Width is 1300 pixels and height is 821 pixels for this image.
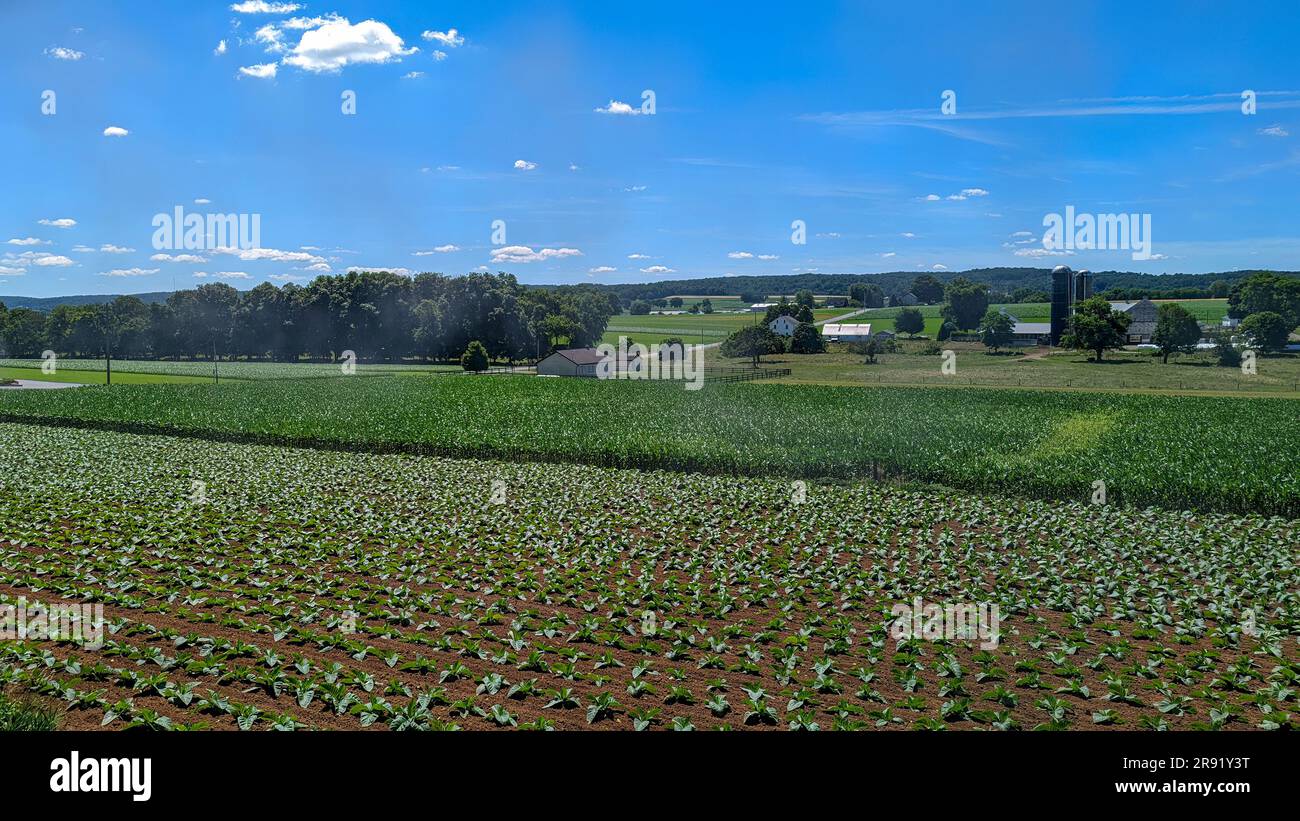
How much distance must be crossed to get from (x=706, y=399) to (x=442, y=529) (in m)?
34.0

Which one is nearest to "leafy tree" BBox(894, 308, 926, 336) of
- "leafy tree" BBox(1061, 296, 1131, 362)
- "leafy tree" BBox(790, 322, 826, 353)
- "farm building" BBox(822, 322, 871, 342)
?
"farm building" BBox(822, 322, 871, 342)

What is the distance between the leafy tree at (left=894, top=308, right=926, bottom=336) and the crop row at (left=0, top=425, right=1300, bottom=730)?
94.6 meters

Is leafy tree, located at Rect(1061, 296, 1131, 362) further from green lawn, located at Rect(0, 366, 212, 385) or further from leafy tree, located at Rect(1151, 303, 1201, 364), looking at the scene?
green lawn, located at Rect(0, 366, 212, 385)

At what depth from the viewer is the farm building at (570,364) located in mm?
84000

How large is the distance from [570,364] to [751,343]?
20841mm

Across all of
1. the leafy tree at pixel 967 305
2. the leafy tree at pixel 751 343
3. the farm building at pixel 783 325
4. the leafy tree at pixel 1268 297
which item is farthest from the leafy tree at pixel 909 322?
the leafy tree at pixel 1268 297

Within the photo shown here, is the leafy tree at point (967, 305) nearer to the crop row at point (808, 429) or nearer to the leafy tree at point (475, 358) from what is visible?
the crop row at point (808, 429)

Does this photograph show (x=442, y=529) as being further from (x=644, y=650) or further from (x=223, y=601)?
(x=644, y=650)

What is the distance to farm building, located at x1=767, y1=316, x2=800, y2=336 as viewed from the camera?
99062 millimetres

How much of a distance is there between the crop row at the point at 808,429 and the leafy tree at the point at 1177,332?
4040 cm

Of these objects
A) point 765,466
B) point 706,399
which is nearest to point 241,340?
point 706,399

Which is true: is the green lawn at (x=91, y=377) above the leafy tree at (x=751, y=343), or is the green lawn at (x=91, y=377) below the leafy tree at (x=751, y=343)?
below

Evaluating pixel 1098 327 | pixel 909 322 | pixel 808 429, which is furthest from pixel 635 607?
pixel 909 322
